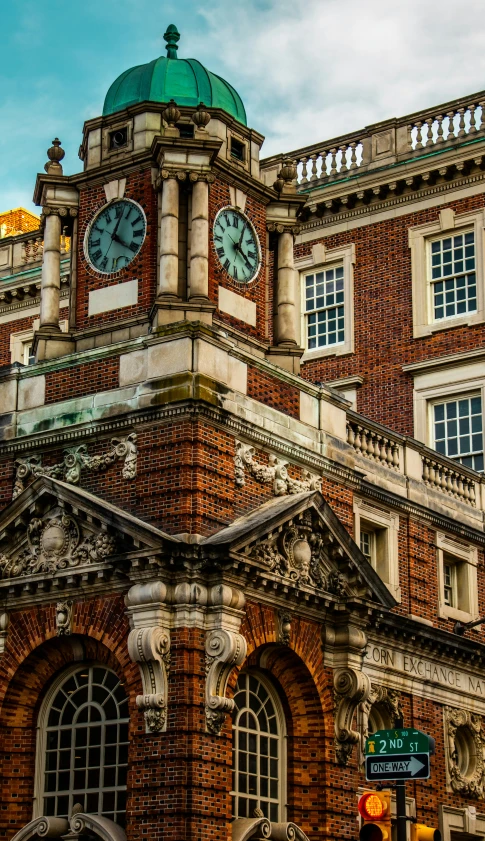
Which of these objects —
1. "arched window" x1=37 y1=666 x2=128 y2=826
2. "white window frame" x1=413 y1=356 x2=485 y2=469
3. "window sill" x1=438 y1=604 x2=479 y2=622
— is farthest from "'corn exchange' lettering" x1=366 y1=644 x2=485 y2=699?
"white window frame" x1=413 y1=356 x2=485 y2=469

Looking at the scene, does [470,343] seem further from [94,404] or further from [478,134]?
[94,404]

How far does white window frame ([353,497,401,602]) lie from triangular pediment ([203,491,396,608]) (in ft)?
8.40

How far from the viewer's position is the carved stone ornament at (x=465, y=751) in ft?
99.9

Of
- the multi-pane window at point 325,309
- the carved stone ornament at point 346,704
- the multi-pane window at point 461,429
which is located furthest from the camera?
the multi-pane window at point 325,309

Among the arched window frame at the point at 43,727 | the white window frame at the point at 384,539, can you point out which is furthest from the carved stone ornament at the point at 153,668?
the white window frame at the point at 384,539

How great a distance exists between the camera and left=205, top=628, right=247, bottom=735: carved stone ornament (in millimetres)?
23234

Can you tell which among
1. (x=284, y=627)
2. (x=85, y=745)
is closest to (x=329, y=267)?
(x=284, y=627)

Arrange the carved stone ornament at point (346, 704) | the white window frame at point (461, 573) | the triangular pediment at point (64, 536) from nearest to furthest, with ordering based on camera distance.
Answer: the triangular pediment at point (64, 536) < the carved stone ornament at point (346, 704) < the white window frame at point (461, 573)

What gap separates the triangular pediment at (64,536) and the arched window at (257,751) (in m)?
3.34

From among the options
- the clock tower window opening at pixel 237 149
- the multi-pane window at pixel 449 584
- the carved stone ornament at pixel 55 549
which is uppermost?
the clock tower window opening at pixel 237 149

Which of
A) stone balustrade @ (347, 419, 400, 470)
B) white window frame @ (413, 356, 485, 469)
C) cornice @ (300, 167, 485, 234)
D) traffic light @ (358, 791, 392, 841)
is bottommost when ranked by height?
traffic light @ (358, 791, 392, 841)

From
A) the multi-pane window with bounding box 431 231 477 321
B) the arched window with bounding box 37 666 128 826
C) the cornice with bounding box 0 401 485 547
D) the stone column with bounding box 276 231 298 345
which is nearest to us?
Answer: the arched window with bounding box 37 666 128 826

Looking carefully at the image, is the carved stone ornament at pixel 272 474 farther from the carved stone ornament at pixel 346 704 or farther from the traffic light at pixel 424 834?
the traffic light at pixel 424 834

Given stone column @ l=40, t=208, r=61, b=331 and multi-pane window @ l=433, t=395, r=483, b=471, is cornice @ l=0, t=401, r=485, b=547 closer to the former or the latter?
stone column @ l=40, t=208, r=61, b=331
